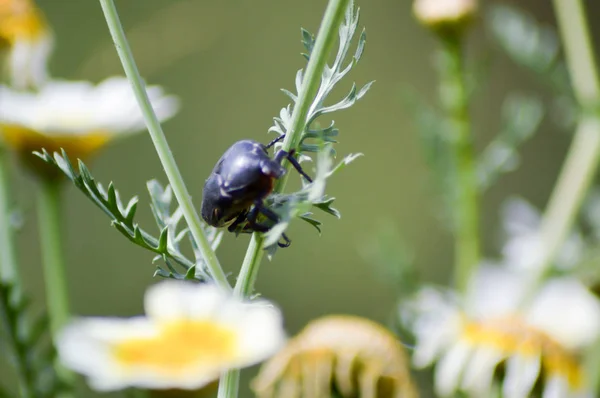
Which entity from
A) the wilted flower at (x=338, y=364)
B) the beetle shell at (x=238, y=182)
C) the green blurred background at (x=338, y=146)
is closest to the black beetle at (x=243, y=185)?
the beetle shell at (x=238, y=182)

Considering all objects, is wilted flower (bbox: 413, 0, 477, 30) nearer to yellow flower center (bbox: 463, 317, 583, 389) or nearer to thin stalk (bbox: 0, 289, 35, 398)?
yellow flower center (bbox: 463, 317, 583, 389)

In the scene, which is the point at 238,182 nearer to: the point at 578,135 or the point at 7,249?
the point at 7,249

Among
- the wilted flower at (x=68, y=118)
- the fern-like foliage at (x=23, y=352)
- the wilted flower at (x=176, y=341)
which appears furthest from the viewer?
the wilted flower at (x=68, y=118)

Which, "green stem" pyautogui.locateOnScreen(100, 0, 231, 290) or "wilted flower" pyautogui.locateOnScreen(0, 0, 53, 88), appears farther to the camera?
"wilted flower" pyautogui.locateOnScreen(0, 0, 53, 88)

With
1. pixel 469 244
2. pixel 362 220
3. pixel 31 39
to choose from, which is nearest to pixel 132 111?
pixel 31 39

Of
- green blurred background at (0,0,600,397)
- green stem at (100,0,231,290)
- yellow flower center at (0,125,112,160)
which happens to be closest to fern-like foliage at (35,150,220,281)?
green stem at (100,0,231,290)

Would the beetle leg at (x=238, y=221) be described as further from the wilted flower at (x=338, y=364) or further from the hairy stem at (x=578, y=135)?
the hairy stem at (x=578, y=135)

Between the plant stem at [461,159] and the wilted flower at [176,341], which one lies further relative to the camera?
the plant stem at [461,159]
